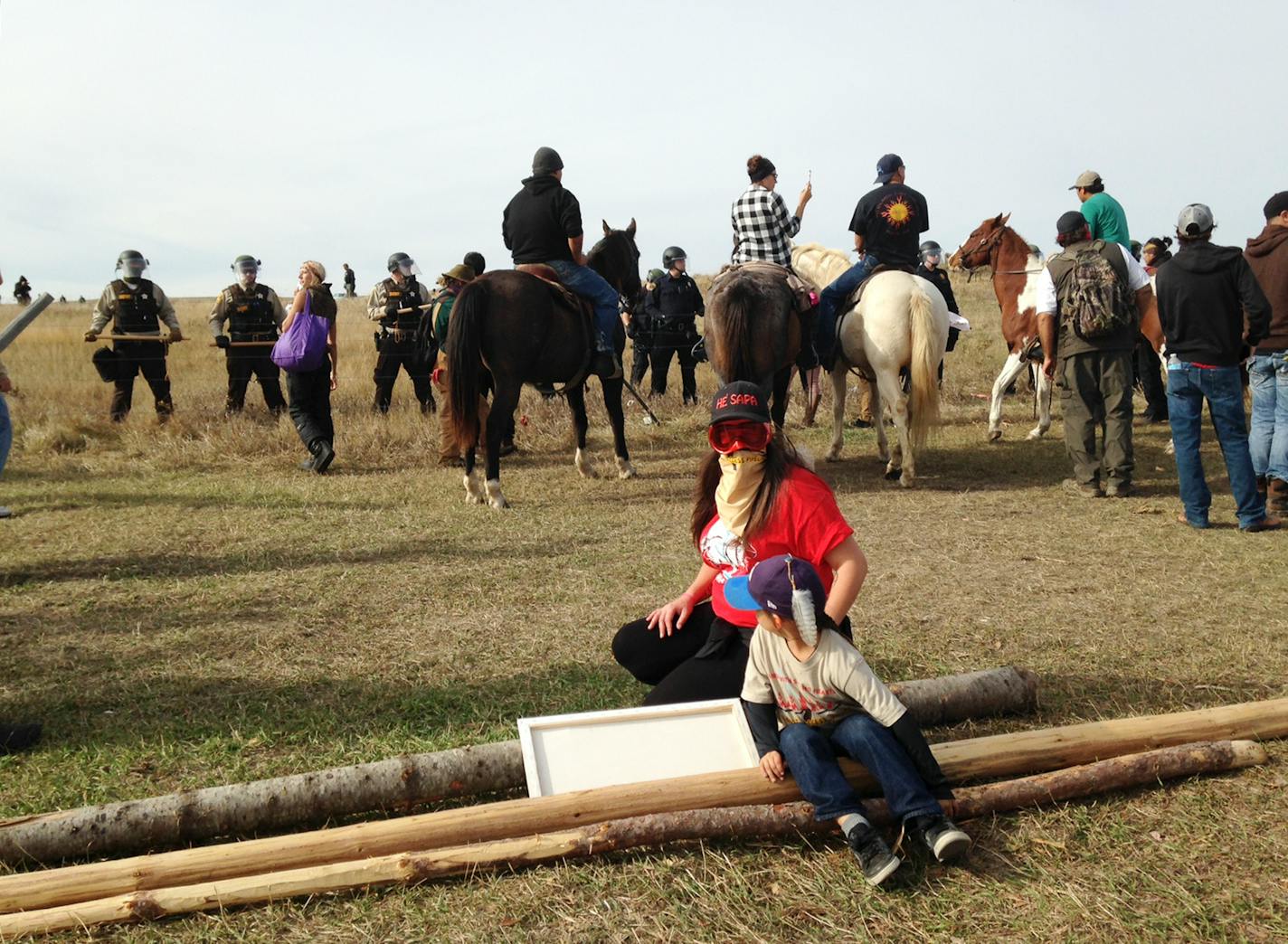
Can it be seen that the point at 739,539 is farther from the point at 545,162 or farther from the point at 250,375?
the point at 250,375

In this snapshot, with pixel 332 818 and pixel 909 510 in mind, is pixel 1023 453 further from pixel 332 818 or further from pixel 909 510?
pixel 332 818

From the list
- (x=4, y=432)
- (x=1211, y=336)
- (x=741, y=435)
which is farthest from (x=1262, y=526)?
(x=4, y=432)

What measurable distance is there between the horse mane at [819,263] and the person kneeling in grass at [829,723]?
786cm

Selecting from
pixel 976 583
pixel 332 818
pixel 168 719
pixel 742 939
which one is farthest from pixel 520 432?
pixel 742 939

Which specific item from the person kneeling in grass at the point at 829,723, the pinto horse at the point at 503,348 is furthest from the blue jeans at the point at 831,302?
the person kneeling in grass at the point at 829,723

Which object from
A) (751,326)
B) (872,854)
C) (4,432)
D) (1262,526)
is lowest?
(872,854)

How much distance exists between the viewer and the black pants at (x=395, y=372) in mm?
14180

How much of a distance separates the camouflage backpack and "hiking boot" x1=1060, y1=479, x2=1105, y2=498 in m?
1.26

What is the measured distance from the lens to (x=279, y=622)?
5.91 m

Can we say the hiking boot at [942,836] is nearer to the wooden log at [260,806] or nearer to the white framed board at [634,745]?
the white framed board at [634,745]

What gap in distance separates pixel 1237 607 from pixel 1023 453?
5.64 m

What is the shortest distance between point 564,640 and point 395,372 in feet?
31.5

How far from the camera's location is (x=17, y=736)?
4242 mm

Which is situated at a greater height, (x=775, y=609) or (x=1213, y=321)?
(x=1213, y=321)
